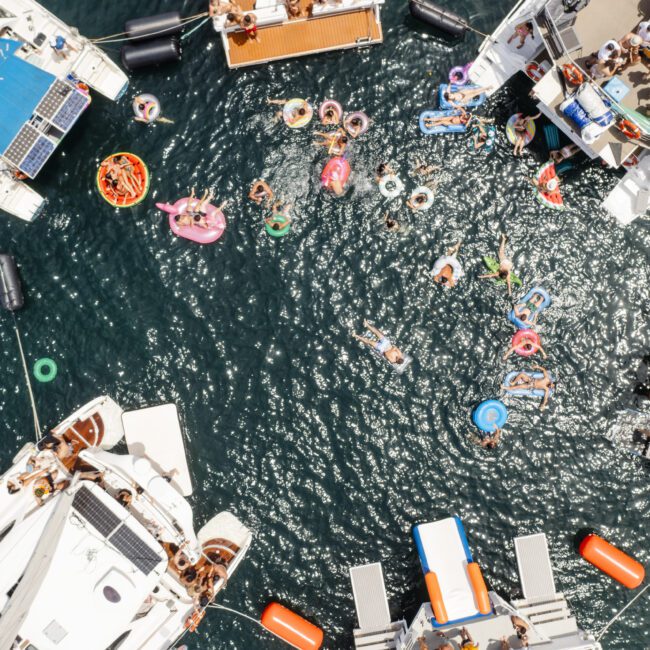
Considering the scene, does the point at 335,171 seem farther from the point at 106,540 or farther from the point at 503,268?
the point at 106,540

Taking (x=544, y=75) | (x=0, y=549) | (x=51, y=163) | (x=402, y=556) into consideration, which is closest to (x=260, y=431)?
(x=402, y=556)

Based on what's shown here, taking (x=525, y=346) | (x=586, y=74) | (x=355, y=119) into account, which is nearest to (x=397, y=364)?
(x=525, y=346)

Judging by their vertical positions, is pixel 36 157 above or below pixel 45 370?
above

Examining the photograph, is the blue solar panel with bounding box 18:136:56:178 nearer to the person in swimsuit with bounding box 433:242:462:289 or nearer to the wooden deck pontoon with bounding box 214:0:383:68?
the wooden deck pontoon with bounding box 214:0:383:68

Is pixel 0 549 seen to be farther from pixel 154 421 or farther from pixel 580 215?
pixel 580 215

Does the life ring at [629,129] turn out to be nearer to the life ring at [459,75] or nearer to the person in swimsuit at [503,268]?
the person in swimsuit at [503,268]

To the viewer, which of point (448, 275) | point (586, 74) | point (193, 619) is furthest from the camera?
point (448, 275)

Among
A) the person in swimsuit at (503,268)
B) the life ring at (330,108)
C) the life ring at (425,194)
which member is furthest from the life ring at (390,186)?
the person in swimsuit at (503,268)
